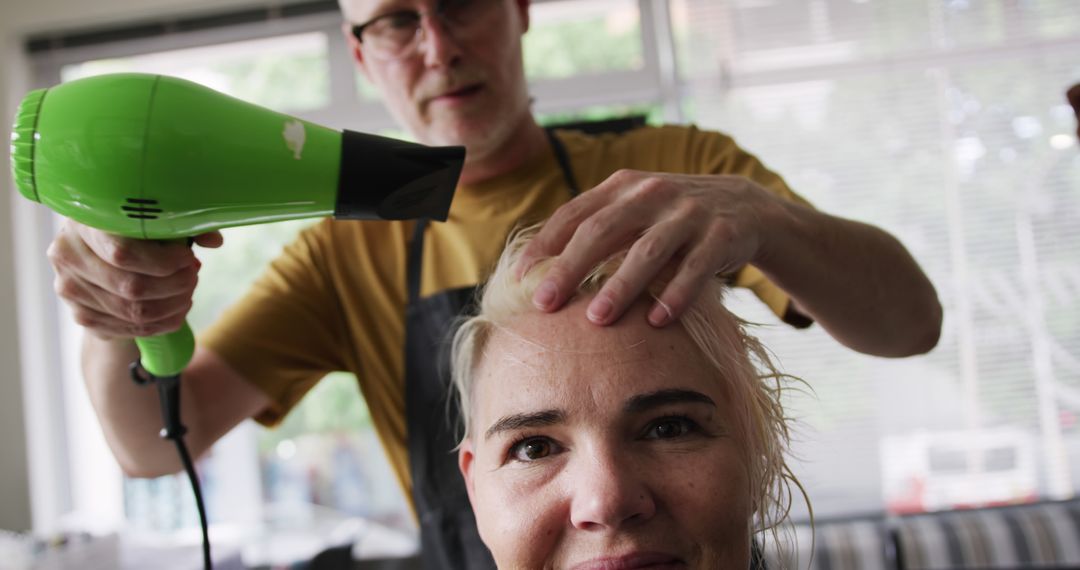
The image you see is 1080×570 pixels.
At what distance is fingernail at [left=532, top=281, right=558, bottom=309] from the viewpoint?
0.95 metres

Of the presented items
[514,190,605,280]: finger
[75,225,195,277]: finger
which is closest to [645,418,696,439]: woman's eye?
[514,190,605,280]: finger

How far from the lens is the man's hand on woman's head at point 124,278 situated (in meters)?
0.90

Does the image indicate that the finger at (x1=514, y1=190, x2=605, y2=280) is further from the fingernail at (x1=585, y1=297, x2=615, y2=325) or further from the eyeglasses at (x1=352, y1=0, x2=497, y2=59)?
the eyeglasses at (x1=352, y1=0, x2=497, y2=59)

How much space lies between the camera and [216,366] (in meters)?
1.40

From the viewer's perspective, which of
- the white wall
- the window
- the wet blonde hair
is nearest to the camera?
the wet blonde hair

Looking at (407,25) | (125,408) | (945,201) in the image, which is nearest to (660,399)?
(407,25)

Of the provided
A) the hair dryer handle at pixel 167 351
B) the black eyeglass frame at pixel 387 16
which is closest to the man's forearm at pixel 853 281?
the black eyeglass frame at pixel 387 16

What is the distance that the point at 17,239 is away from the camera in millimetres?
4355

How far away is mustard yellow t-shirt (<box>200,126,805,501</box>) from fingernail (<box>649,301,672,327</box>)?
1.23ft

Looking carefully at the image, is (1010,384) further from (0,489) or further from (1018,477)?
(0,489)

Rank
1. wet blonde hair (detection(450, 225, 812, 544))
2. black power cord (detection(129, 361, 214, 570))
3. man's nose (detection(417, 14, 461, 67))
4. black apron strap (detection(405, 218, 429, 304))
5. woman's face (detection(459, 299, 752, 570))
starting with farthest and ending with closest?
1. black apron strap (detection(405, 218, 429, 304))
2. man's nose (detection(417, 14, 461, 67))
3. black power cord (detection(129, 361, 214, 570))
4. wet blonde hair (detection(450, 225, 812, 544))
5. woman's face (detection(459, 299, 752, 570))

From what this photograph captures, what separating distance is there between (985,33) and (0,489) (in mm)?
5394

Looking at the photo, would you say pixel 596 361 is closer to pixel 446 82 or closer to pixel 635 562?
pixel 635 562

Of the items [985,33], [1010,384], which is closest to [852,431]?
[1010,384]
